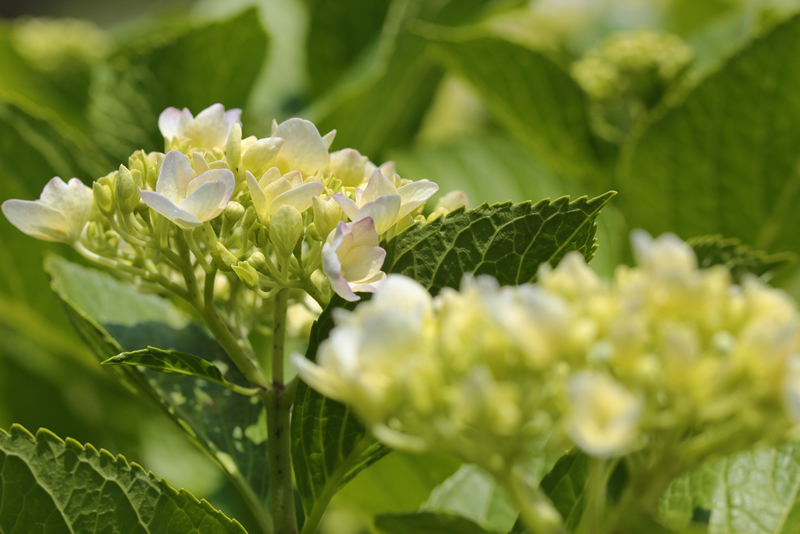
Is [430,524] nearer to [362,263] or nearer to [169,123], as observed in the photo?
[362,263]

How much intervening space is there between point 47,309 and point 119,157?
291 mm

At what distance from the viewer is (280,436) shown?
27.8 inches

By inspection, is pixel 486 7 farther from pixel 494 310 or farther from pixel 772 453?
pixel 494 310

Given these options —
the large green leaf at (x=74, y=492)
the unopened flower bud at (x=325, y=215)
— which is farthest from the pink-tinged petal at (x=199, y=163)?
the large green leaf at (x=74, y=492)

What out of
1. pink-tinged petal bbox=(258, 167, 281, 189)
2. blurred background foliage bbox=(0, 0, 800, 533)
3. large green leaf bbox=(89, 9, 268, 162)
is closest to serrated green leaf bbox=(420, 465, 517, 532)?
blurred background foliage bbox=(0, 0, 800, 533)

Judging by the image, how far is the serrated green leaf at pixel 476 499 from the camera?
0.90 m

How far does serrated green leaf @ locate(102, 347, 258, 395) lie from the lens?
623 mm

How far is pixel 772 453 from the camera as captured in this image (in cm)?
77

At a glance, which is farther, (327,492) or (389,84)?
(389,84)

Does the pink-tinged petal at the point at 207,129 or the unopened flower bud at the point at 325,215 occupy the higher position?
the pink-tinged petal at the point at 207,129

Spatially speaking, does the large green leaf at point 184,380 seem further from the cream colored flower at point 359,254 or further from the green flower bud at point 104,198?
the cream colored flower at point 359,254

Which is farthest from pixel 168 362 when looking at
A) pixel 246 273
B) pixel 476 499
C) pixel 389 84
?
pixel 389 84

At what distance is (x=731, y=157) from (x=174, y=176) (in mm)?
864

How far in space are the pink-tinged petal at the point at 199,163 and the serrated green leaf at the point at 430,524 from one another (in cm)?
33
